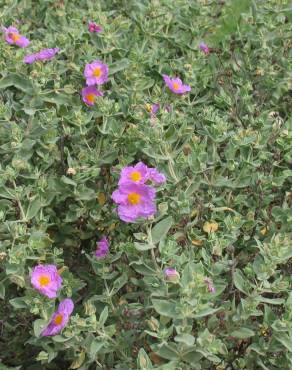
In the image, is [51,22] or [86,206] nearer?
[86,206]

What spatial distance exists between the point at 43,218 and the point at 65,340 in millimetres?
484

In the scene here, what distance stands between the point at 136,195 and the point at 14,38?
1342mm

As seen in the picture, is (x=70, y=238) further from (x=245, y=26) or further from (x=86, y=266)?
(x=245, y=26)

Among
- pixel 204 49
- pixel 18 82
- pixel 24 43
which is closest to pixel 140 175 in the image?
pixel 18 82

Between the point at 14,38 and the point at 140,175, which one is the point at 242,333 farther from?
the point at 14,38

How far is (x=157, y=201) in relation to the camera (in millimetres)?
2186

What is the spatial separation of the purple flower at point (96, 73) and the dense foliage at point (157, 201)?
0.29 ft

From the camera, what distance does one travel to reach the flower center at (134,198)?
1909 mm

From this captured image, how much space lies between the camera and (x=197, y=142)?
2.37 meters

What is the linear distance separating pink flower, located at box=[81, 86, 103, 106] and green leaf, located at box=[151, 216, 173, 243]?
822 millimetres

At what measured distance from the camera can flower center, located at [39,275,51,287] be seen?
200cm

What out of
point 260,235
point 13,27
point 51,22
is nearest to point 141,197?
point 260,235

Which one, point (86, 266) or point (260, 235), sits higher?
point (260, 235)

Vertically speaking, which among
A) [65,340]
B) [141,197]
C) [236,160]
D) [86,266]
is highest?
[141,197]
